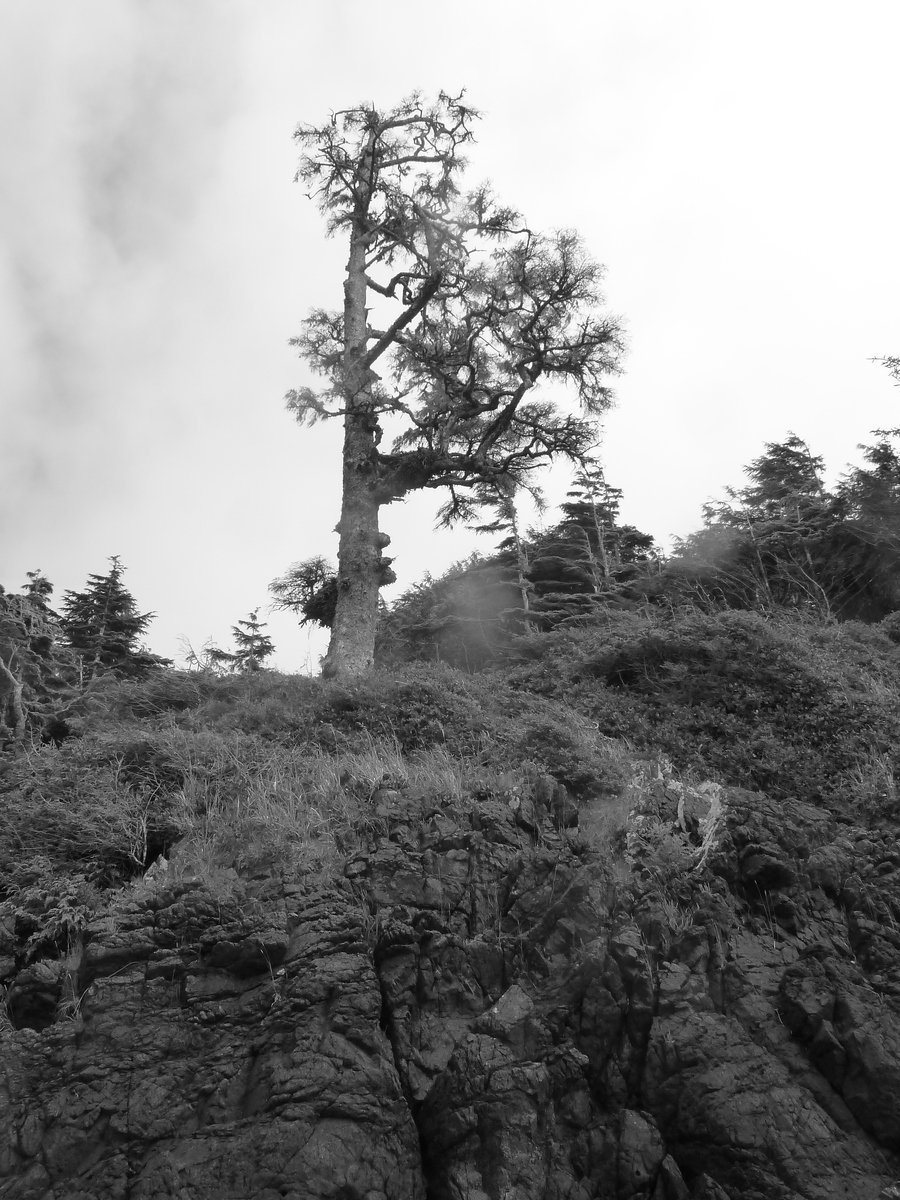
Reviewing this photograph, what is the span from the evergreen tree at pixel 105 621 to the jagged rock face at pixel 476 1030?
61.9 ft

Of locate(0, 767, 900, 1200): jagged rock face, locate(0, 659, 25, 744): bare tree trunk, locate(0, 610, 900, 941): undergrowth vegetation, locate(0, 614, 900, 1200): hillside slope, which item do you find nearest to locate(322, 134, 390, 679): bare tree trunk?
locate(0, 610, 900, 941): undergrowth vegetation

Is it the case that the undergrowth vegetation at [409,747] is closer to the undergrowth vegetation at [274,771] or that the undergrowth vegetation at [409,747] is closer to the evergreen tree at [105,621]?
the undergrowth vegetation at [274,771]

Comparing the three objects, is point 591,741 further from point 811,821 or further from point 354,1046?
point 354,1046

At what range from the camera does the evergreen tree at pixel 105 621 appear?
24400 mm

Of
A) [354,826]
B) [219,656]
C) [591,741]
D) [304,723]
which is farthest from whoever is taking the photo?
[219,656]

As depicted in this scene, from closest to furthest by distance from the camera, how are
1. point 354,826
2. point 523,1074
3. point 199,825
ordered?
1. point 523,1074
2. point 354,826
3. point 199,825

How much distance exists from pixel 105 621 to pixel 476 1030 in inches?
924

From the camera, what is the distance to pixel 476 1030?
Result: 16.4ft

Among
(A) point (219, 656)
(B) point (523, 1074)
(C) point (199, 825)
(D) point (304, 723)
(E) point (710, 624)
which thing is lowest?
(B) point (523, 1074)

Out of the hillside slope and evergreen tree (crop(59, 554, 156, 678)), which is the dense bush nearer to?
the hillside slope

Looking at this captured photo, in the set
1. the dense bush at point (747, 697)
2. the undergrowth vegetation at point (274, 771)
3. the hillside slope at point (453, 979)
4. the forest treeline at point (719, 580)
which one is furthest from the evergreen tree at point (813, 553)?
the hillside slope at point (453, 979)

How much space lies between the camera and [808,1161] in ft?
14.1

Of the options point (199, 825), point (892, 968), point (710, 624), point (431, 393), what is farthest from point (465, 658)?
point (892, 968)

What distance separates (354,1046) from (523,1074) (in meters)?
0.98
